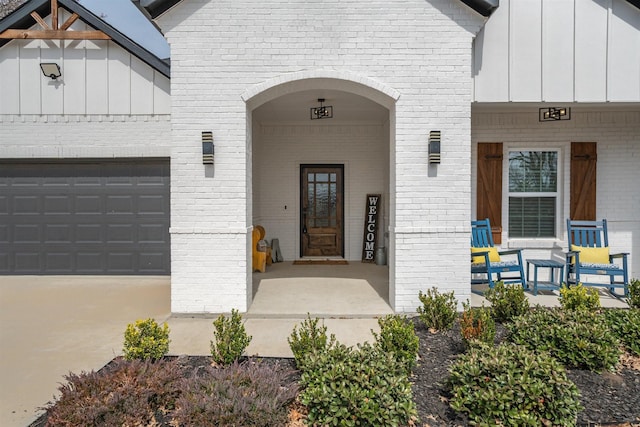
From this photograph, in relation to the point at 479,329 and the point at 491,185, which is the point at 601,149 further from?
the point at 479,329

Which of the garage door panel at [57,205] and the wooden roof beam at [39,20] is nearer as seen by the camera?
the wooden roof beam at [39,20]

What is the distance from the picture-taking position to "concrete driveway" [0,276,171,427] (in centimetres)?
306

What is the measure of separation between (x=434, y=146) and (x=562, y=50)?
93.2 inches

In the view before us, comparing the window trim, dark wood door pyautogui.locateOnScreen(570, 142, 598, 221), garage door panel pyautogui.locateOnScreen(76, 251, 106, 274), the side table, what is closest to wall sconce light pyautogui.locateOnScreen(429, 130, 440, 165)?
the window trim

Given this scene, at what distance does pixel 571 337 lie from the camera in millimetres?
3168

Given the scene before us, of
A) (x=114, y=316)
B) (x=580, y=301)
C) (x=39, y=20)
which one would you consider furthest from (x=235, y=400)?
(x=39, y=20)

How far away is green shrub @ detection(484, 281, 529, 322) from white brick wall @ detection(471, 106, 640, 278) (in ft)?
8.05

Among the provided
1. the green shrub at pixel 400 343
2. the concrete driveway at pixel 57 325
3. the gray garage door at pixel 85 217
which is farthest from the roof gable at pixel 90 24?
the green shrub at pixel 400 343

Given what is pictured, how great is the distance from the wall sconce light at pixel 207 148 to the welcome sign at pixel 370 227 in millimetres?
4664

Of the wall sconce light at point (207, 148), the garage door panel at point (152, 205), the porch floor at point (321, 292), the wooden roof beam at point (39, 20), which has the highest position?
the wooden roof beam at point (39, 20)

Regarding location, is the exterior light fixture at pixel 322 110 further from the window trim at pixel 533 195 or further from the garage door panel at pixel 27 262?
the garage door panel at pixel 27 262

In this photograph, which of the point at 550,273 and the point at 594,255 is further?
the point at 550,273

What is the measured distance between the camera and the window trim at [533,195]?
6441 millimetres

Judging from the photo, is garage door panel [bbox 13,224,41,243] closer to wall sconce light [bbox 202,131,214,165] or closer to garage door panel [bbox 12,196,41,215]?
garage door panel [bbox 12,196,41,215]
